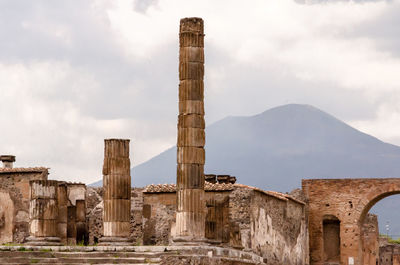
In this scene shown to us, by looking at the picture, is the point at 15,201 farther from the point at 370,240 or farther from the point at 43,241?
the point at 370,240

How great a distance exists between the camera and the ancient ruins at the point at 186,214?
2173cm

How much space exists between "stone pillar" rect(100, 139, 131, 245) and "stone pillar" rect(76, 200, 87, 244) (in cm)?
477

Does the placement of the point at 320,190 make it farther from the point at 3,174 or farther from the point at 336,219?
the point at 3,174

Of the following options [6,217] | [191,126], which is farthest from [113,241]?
[6,217]

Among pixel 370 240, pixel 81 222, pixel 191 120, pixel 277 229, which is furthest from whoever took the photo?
pixel 370 240

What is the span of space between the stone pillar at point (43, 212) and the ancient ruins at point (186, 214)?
0.08 feet

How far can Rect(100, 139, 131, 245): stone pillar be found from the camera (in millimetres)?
23188

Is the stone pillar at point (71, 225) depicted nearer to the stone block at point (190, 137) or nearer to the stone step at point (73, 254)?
the stone step at point (73, 254)

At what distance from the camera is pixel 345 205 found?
119 ft

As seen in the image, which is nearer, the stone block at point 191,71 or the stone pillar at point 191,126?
the stone pillar at point 191,126

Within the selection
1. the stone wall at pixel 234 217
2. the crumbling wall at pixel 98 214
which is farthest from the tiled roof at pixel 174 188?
the crumbling wall at pixel 98 214

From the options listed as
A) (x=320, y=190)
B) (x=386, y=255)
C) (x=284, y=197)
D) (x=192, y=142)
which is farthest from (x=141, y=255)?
(x=386, y=255)

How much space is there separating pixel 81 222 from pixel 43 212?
377cm

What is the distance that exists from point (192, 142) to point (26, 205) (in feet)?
28.3
